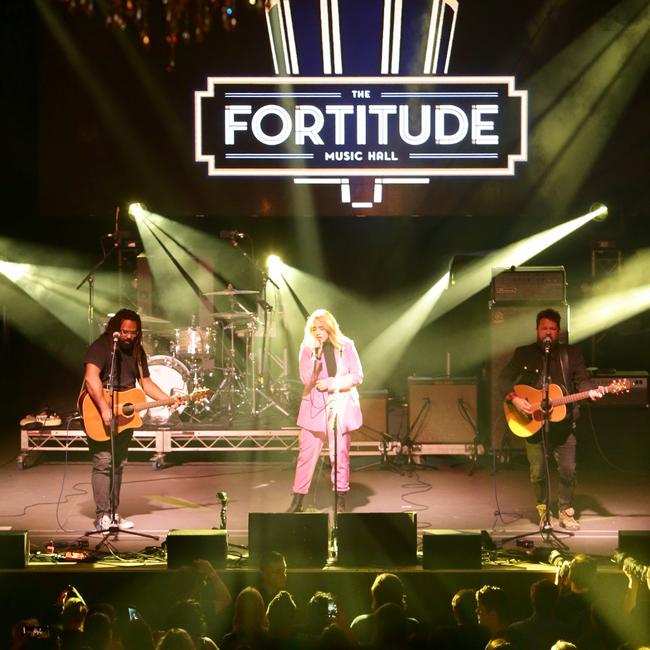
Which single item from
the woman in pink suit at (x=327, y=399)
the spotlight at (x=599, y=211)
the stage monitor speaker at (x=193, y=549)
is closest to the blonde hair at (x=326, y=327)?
the woman in pink suit at (x=327, y=399)

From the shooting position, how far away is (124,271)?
1432 centimetres

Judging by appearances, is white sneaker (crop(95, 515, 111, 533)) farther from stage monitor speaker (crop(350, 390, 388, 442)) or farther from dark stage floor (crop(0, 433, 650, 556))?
stage monitor speaker (crop(350, 390, 388, 442))

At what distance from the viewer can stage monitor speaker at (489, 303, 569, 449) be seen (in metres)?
10.8

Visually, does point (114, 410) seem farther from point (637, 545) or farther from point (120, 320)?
point (637, 545)

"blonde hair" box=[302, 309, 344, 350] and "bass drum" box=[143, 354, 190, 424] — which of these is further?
"bass drum" box=[143, 354, 190, 424]

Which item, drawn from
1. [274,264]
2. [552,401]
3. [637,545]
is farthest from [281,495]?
[274,264]

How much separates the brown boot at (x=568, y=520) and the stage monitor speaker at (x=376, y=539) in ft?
6.92

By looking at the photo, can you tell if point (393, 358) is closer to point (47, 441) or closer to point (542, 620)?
point (47, 441)

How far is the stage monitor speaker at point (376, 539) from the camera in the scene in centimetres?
642

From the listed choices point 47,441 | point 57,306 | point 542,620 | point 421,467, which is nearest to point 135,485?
point 47,441

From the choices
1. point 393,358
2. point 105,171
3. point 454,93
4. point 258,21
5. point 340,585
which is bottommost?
point 340,585

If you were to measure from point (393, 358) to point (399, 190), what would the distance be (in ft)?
13.3

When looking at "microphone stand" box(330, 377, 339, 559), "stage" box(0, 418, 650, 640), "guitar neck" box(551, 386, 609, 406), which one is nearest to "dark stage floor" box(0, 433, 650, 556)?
"stage" box(0, 418, 650, 640)

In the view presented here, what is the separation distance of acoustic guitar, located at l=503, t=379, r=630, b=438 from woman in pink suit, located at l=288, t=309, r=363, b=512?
4.61ft
